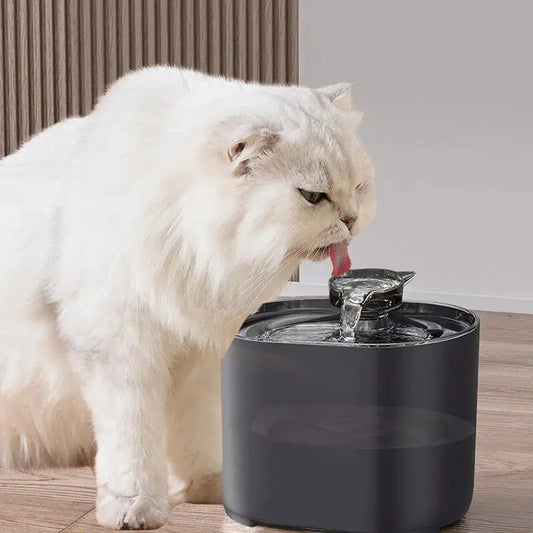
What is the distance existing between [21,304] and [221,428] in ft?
0.95

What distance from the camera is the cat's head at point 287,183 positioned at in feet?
3.09

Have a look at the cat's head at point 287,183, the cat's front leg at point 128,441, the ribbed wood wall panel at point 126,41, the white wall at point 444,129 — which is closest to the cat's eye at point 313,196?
the cat's head at point 287,183

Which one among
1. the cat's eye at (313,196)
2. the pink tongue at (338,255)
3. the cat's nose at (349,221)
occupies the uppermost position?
the cat's eye at (313,196)

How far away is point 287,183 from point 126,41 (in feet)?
6.70

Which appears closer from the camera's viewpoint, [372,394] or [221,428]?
[372,394]

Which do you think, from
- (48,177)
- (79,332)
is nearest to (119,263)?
(79,332)

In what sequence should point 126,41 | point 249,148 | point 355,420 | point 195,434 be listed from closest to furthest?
point 249,148 < point 355,420 < point 195,434 < point 126,41

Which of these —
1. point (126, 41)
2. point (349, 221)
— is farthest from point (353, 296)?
point (126, 41)

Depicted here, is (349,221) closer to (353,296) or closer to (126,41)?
(353,296)

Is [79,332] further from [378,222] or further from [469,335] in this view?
[378,222]

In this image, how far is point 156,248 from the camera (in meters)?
1.00

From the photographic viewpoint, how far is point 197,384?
3.95ft

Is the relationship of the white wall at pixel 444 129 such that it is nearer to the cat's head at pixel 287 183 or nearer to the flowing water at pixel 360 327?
the flowing water at pixel 360 327

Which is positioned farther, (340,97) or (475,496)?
(475,496)
